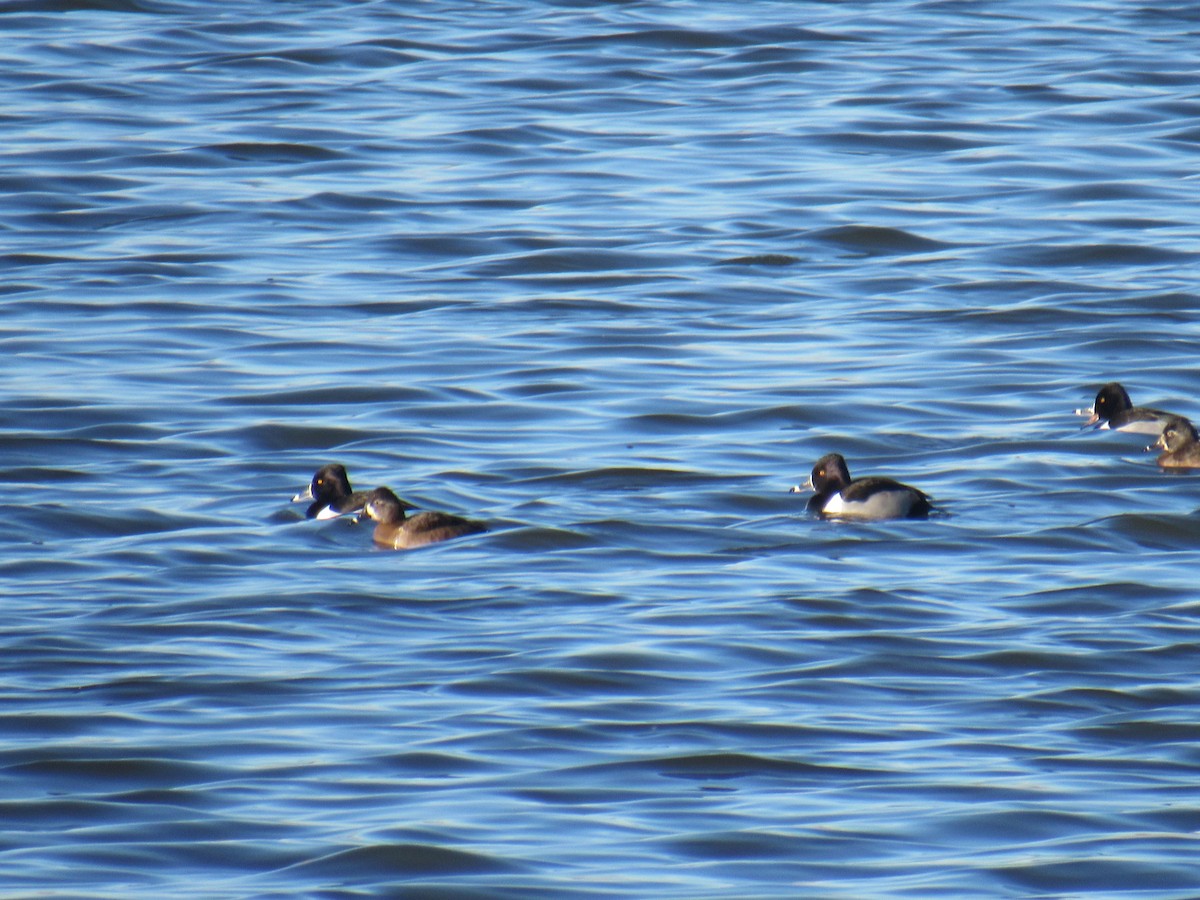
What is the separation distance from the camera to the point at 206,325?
16.9 meters

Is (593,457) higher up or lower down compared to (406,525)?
lower down

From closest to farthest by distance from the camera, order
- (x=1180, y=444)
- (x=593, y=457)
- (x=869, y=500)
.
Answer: (x=869, y=500) → (x=1180, y=444) → (x=593, y=457)

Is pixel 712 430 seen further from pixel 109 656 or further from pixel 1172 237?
pixel 1172 237

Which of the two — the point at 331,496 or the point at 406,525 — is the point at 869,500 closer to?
the point at 406,525

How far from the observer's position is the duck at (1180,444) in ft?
43.8

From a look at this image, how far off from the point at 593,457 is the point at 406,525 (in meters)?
1.93

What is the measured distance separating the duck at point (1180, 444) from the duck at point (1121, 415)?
0.21m

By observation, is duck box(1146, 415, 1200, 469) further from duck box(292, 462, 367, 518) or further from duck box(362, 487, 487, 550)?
duck box(292, 462, 367, 518)

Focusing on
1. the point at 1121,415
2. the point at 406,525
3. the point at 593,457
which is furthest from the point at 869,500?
the point at 1121,415

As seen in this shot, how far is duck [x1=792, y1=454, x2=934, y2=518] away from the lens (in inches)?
476

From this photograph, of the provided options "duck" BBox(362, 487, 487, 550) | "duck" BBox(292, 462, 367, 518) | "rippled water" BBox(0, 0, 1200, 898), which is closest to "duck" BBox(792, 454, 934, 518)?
"rippled water" BBox(0, 0, 1200, 898)

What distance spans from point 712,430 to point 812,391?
1016 mm

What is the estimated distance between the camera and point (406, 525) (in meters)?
12.0

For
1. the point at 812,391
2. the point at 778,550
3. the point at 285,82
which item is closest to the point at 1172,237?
the point at 812,391
